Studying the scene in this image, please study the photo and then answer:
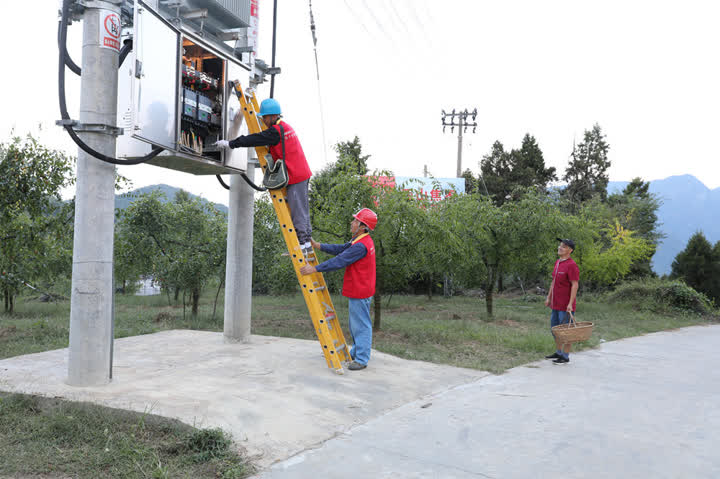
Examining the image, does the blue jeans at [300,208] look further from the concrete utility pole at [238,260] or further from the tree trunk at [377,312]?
the tree trunk at [377,312]

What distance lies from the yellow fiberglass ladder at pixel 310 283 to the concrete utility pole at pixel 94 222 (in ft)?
5.66

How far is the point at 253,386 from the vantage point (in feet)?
17.5

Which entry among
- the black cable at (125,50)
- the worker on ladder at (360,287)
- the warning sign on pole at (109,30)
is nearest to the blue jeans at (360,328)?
the worker on ladder at (360,287)

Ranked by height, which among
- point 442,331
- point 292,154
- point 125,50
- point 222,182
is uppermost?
point 125,50

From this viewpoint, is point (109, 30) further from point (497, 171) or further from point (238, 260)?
point (497, 171)

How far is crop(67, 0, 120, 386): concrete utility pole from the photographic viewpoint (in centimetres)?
520

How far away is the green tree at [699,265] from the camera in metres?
22.6

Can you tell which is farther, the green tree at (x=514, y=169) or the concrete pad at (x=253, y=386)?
the green tree at (x=514, y=169)

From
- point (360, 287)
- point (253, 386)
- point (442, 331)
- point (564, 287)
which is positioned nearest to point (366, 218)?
point (360, 287)

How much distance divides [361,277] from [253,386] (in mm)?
1914

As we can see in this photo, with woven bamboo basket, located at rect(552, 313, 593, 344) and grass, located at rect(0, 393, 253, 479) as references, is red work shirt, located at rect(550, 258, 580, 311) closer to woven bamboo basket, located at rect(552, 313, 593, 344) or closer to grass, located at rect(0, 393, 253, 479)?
woven bamboo basket, located at rect(552, 313, 593, 344)

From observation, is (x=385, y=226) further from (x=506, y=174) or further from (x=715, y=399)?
(x=506, y=174)

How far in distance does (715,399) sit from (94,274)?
6.77m

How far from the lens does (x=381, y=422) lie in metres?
4.64
